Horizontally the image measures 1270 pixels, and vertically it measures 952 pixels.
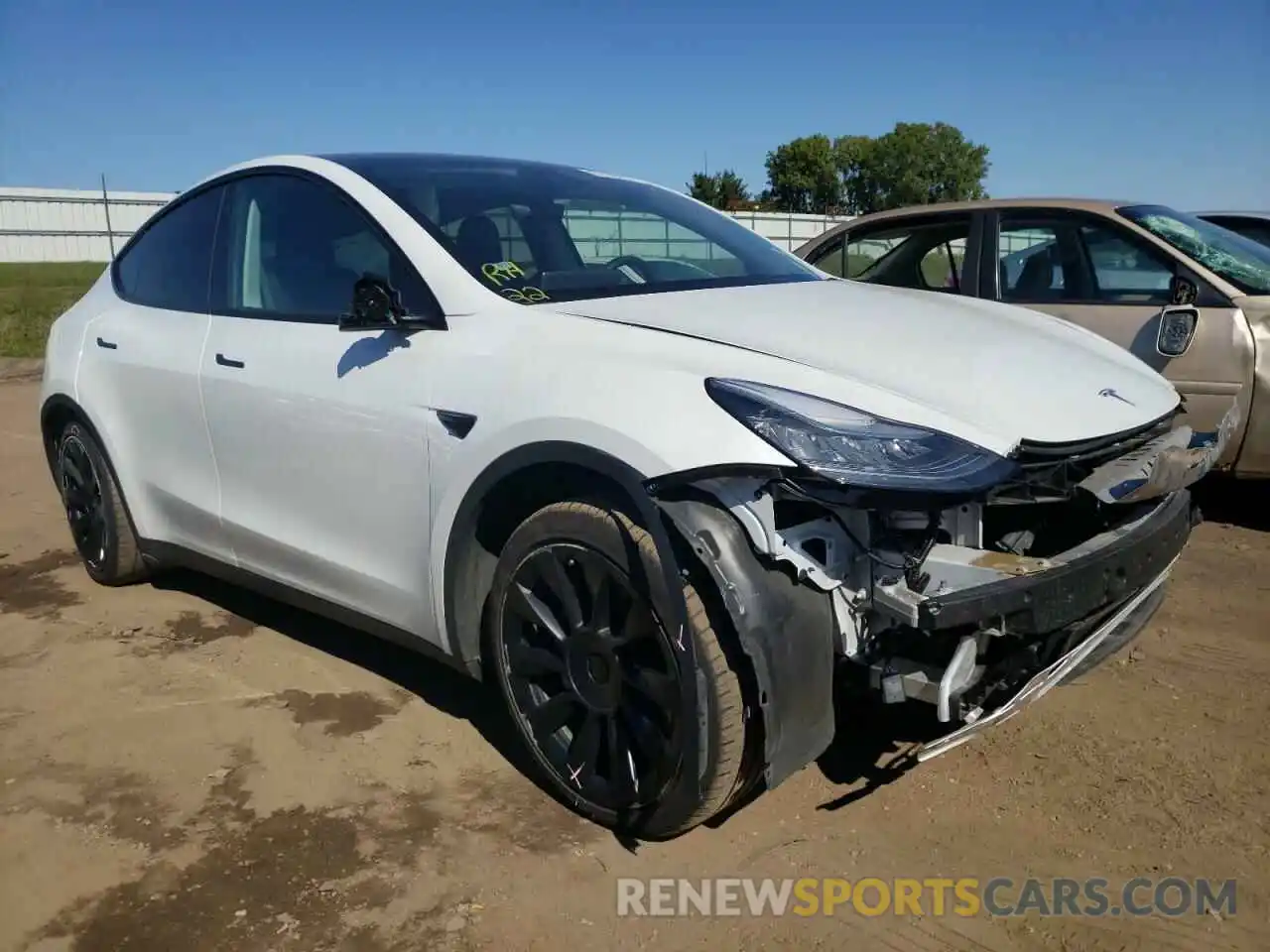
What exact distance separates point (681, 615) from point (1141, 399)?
145 cm

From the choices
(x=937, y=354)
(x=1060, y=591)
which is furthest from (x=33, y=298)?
(x=1060, y=591)

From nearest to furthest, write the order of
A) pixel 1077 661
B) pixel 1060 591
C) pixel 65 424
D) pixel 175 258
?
pixel 1060 591
pixel 1077 661
pixel 175 258
pixel 65 424

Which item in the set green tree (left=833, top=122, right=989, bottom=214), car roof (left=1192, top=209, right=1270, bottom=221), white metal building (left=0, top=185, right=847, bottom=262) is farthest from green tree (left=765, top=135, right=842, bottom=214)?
car roof (left=1192, top=209, right=1270, bottom=221)

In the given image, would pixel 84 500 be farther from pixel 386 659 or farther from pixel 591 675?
pixel 591 675

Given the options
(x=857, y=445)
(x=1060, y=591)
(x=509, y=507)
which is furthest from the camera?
(x=509, y=507)

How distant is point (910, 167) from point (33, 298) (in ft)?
224

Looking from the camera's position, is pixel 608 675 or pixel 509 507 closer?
pixel 608 675

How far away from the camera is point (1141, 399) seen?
2.79m

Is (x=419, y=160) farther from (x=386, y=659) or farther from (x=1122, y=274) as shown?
(x=1122, y=274)

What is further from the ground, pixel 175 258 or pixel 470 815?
pixel 175 258

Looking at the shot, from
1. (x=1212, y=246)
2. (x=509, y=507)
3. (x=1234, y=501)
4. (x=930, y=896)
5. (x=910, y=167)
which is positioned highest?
(x=910, y=167)

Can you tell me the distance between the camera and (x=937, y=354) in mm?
2566

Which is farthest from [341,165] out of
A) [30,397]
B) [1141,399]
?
[30,397]

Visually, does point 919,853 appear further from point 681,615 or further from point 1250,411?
point 1250,411
